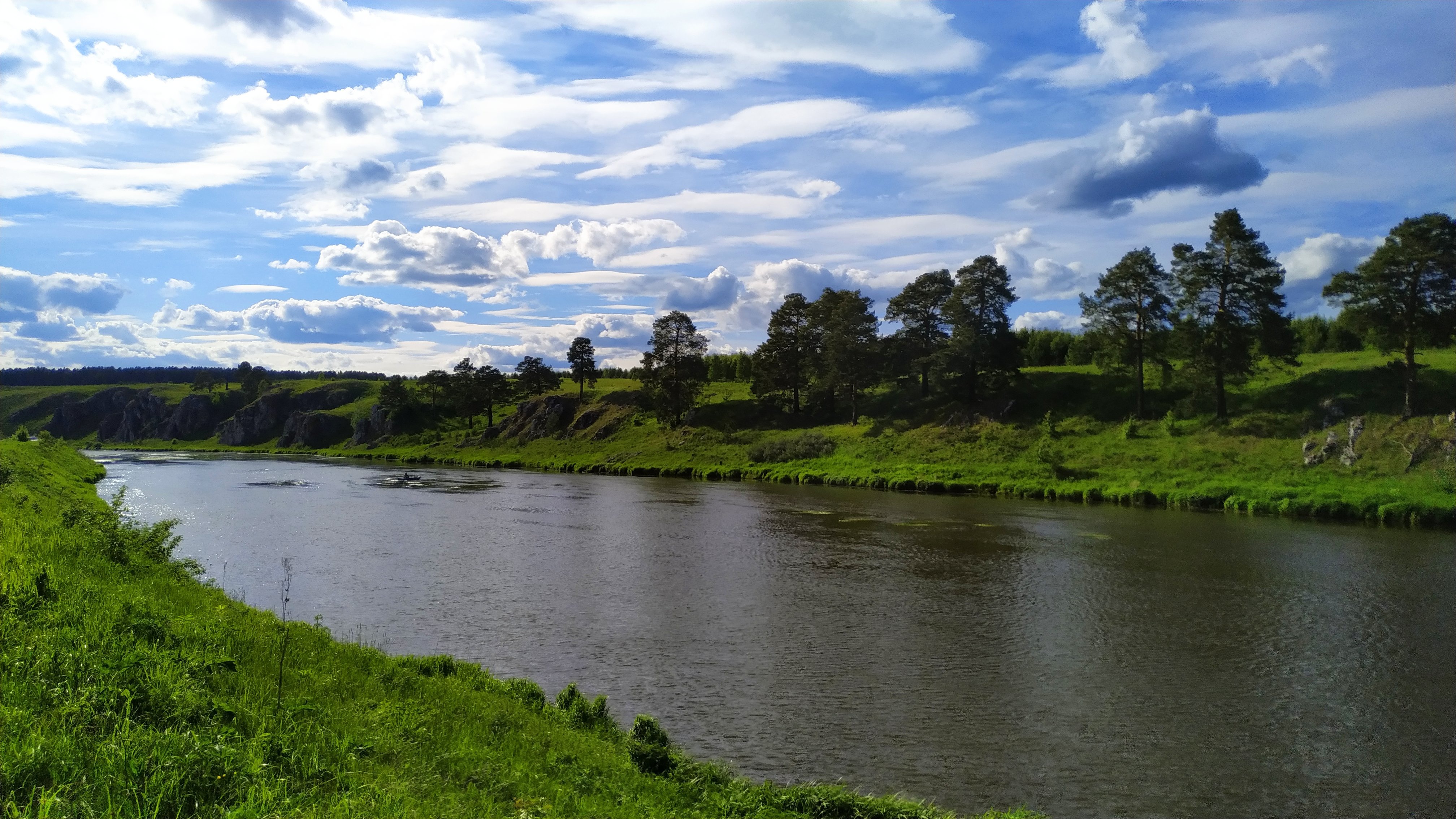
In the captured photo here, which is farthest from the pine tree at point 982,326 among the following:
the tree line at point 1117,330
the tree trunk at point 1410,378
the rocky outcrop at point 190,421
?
the rocky outcrop at point 190,421

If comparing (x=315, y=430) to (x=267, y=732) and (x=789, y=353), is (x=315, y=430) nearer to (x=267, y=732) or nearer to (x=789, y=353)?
(x=789, y=353)

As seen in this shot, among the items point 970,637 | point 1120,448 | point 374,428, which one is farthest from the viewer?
point 374,428

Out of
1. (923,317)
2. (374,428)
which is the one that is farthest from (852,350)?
(374,428)

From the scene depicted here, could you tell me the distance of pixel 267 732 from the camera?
352 inches

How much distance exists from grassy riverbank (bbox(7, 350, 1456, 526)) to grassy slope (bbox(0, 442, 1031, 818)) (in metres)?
47.4

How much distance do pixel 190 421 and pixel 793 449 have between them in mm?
166950

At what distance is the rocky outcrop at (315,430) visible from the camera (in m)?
154

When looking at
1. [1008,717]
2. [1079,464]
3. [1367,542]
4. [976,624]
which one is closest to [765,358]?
[1079,464]

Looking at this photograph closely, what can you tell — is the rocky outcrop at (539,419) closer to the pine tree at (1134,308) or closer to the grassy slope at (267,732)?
the pine tree at (1134,308)

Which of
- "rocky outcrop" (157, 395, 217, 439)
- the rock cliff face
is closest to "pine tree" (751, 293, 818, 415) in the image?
the rock cliff face

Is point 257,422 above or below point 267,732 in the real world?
above

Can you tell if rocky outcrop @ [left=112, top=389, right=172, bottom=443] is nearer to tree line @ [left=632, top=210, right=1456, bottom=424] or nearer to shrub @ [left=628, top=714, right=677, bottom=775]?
tree line @ [left=632, top=210, right=1456, bottom=424]

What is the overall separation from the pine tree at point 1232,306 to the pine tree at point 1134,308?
166 inches

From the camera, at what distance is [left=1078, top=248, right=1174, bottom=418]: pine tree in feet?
223
